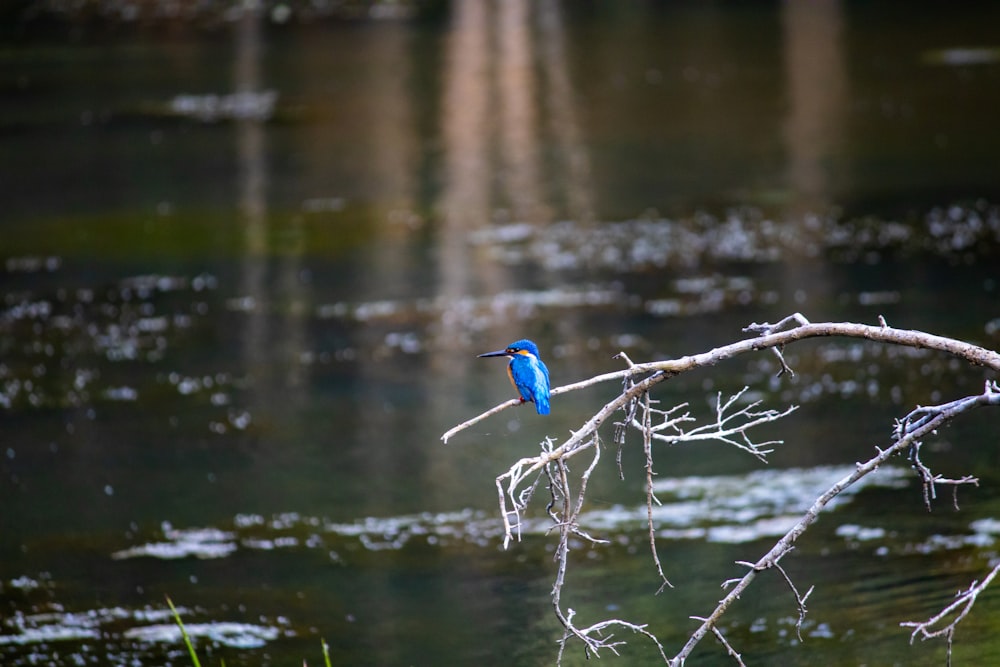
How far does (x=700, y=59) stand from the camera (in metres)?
23.3

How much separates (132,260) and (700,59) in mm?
12978

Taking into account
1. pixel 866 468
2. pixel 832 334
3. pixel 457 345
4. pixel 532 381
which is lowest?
pixel 457 345

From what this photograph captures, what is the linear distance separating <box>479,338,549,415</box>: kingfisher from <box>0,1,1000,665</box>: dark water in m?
2.12

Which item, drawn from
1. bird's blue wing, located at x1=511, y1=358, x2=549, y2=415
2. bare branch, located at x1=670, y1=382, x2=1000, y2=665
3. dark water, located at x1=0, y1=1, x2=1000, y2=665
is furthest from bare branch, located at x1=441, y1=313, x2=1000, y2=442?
dark water, located at x1=0, y1=1, x2=1000, y2=665

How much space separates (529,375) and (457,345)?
5.99 meters

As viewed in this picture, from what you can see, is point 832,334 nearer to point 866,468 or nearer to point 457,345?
point 866,468

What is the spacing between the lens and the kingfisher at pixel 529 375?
172 inches

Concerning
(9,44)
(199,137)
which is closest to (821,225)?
(199,137)

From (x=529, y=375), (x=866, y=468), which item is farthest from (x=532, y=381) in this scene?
(x=866, y=468)

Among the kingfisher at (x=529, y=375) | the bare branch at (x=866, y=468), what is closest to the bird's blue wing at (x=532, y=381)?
the kingfisher at (x=529, y=375)

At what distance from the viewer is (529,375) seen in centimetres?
439

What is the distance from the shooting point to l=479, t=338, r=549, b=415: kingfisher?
4.37 metres

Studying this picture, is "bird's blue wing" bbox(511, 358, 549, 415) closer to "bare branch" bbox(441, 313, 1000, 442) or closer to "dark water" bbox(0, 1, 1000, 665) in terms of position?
"bare branch" bbox(441, 313, 1000, 442)

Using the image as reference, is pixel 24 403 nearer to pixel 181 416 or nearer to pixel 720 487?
pixel 181 416
